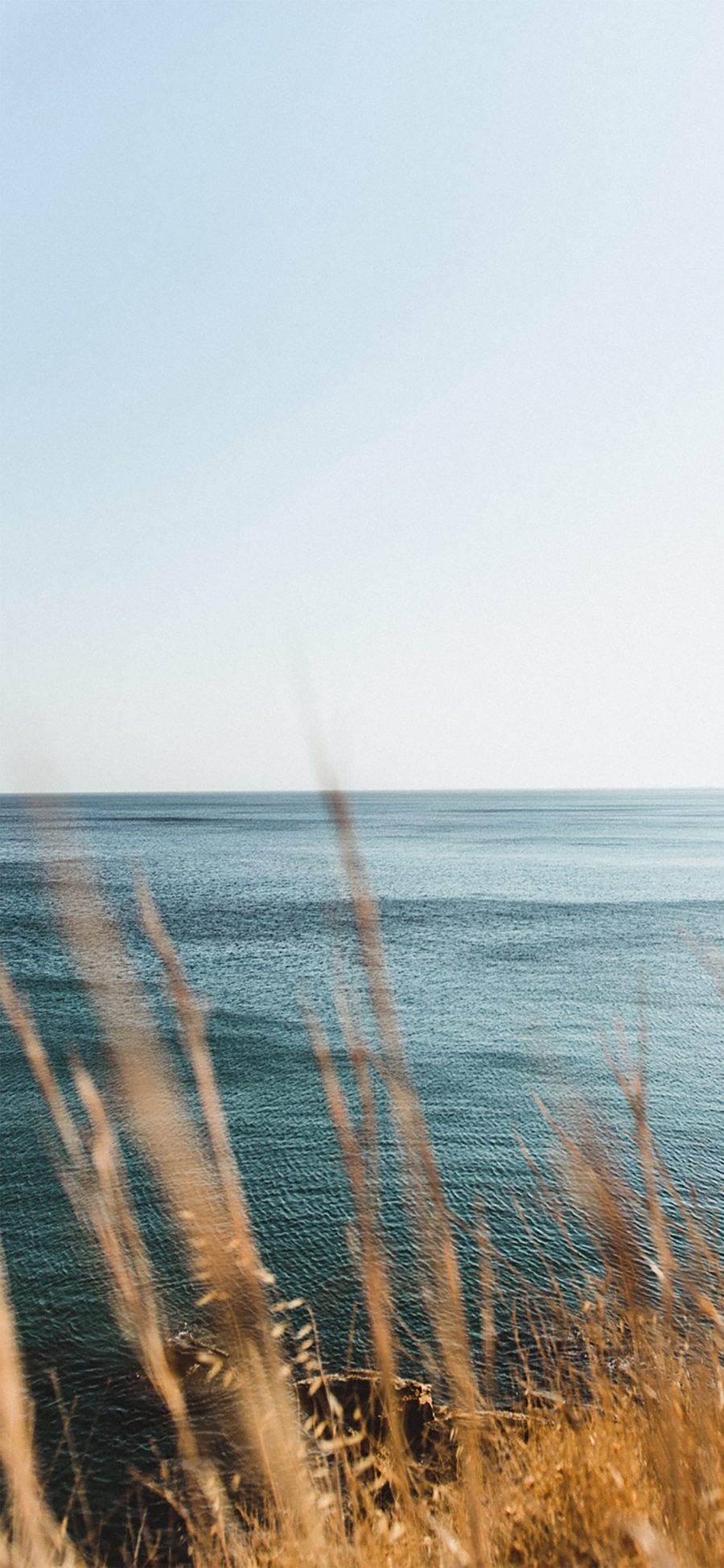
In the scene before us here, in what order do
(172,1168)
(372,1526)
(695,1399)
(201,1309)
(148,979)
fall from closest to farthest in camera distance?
(172,1168), (695,1399), (372,1526), (201,1309), (148,979)

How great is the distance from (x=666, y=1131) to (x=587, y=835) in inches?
3898

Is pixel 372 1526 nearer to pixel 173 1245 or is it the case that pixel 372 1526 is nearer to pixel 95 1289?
pixel 95 1289

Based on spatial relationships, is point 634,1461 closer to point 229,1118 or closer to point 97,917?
point 97,917

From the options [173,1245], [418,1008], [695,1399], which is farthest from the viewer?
[418,1008]

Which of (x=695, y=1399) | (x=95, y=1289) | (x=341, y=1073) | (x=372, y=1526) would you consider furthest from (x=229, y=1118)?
(x=695, y=1399)

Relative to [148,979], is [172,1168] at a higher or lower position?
higher

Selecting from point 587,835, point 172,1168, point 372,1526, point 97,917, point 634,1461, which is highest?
point 97,917

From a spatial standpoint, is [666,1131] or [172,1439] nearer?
[172,1439]

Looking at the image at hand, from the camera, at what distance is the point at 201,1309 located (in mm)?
13805

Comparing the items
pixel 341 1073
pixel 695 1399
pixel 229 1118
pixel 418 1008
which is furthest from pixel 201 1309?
pixel 418 1008

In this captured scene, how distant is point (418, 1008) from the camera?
3064 cm

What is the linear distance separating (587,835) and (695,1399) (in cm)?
11834

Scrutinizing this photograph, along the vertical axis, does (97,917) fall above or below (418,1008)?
above

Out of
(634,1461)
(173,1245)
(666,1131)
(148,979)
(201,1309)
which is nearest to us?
(634,1461)
